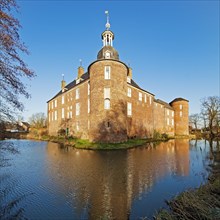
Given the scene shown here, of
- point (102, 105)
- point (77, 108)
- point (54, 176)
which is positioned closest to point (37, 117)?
point (77, 108)

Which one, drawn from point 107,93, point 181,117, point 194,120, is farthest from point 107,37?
point 194,120

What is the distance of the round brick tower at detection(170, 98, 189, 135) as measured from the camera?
158 feet

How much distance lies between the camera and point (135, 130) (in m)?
30.9

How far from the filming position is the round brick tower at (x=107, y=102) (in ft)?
68.7

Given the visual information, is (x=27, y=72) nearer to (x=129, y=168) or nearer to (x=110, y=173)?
(x=110, y=173)

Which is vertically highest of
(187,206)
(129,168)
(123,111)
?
(123,111)

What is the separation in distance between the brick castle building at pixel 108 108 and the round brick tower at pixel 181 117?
262 millimetres

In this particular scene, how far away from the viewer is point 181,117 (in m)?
48.4

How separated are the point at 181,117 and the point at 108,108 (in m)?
33.7

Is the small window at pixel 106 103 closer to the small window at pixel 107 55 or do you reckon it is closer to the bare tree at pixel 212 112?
the small window at pixel 107 55

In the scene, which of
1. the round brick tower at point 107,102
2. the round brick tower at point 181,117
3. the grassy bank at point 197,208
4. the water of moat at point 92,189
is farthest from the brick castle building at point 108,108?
the grassy bank at point 197,208

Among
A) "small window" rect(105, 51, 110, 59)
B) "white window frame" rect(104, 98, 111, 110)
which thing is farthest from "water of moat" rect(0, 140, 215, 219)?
"small window" rect(105, 51, 110, 59)

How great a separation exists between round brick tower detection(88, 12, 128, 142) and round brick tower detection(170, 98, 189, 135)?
31338 mm

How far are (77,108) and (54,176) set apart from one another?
851 inches
